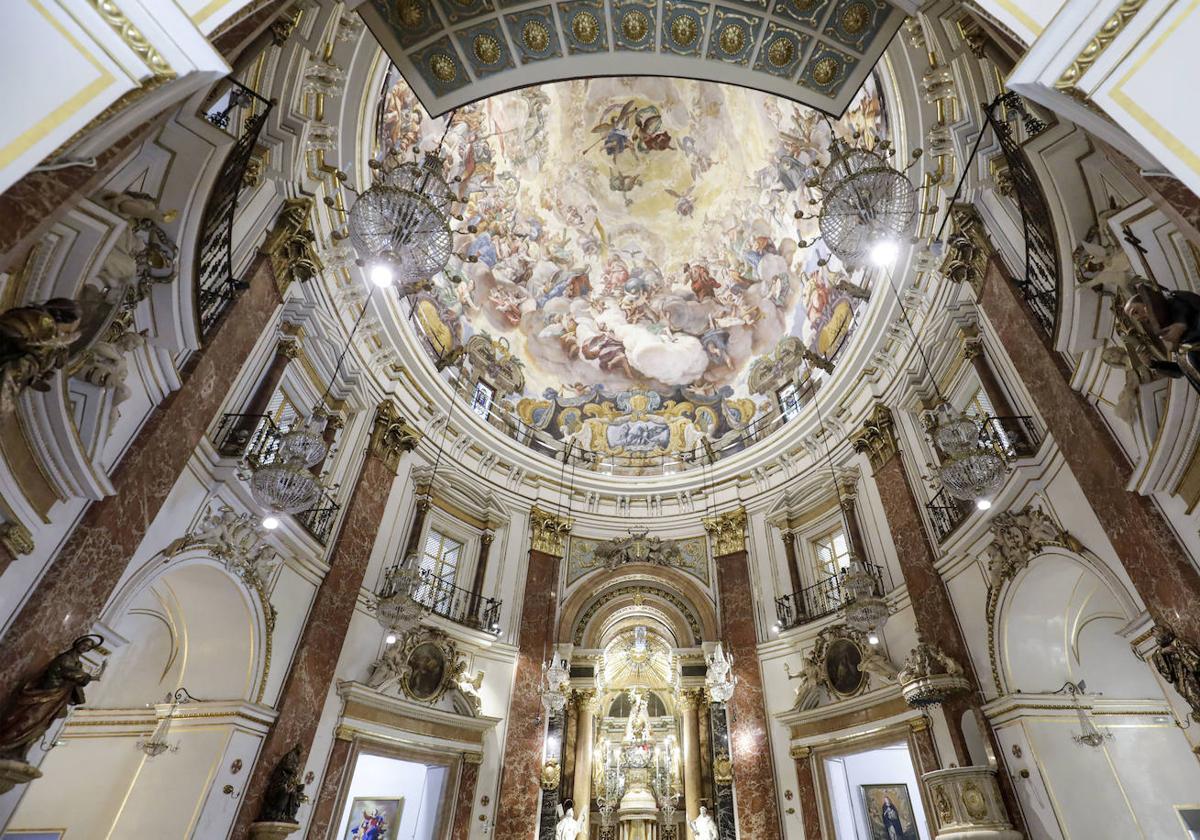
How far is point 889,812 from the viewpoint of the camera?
1109 centimetres

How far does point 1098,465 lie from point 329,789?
11757mm

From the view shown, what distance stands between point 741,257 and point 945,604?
11.7 metres

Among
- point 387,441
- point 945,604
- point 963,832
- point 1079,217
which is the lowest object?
point 963,832

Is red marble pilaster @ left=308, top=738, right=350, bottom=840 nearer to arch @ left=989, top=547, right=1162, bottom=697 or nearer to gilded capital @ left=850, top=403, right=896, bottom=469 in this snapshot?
arch @ left=989, top=547, right=1162, bottom=697

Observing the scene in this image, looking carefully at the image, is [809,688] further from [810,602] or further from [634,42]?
[634,42]

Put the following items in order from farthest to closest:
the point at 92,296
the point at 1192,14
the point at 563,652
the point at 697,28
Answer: the point at 563,652 < the point at 697,28 < the point at 92,296 < the point at 1192,14

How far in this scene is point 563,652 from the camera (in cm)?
1368

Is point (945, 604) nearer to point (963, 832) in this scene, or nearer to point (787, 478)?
point (963, 832)

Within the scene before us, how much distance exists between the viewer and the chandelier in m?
7.45

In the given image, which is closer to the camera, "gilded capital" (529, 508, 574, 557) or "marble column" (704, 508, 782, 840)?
"marble column" (704, 508, 782, 840)

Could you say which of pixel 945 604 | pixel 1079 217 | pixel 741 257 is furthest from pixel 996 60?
pixel 741 257

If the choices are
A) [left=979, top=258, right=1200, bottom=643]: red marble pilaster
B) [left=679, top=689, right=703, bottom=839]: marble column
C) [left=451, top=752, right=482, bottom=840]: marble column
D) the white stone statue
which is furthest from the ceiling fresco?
the white stone statue

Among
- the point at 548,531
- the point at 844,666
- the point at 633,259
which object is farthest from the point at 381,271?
the point at 633,259

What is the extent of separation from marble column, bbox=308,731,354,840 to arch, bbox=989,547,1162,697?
10.3 m
